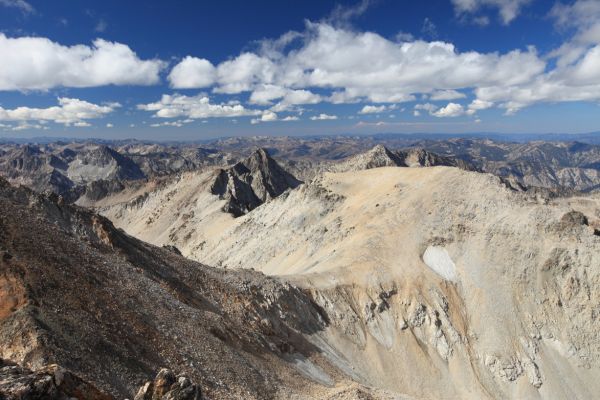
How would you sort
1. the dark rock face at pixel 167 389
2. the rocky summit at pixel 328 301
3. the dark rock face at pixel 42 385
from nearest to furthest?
the dark rock face at pixel 42 385 < the dark rock face at pixel 167 389 < the rocky summit at pixel 328 301

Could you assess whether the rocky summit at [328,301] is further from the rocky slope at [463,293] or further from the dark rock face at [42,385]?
the rocky slope at [463,293]

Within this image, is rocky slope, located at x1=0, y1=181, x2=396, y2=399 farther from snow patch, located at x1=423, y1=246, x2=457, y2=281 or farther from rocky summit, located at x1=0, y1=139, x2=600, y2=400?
snow patch, located at x1=423, y1=246, x2=457, y2=281

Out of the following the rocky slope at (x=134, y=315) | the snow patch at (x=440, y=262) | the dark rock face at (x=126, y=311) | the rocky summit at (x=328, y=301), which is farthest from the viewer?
the snow patch at (x=440, y=262)

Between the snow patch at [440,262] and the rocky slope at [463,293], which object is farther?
the snow patch at [440,262]

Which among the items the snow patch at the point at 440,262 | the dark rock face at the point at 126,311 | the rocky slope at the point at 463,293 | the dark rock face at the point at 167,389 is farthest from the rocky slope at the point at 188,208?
the dark rock face at the point at 167,389

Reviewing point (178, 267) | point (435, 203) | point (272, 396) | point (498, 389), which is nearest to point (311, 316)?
point (178, 267)

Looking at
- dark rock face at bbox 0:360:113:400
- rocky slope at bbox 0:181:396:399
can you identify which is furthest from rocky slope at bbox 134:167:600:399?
dark rock face at bbox 0:360:113:400

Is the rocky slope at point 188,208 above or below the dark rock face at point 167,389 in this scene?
below
